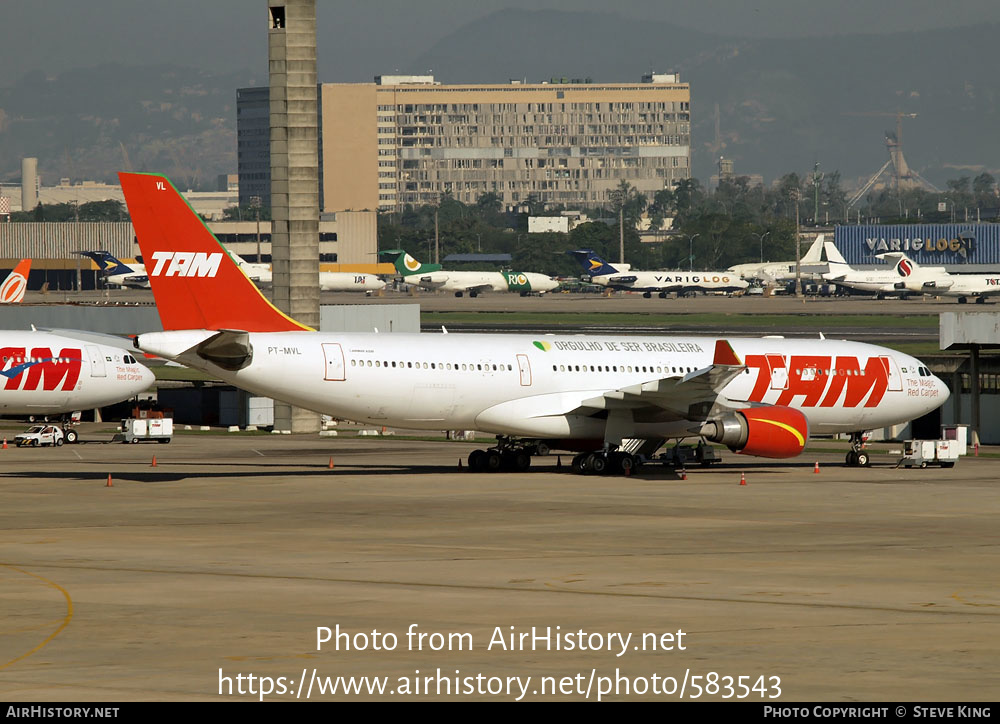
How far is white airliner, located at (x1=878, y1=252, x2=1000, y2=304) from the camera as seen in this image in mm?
146250

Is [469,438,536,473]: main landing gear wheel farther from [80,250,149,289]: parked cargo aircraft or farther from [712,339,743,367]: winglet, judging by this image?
[80,250,149,289]: parked cargo aircraft

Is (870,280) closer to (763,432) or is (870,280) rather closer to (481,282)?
(481,282)

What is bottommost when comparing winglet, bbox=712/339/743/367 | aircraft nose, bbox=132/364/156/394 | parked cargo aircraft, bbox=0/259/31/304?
aircraft nose, bbox=132/364/156/394

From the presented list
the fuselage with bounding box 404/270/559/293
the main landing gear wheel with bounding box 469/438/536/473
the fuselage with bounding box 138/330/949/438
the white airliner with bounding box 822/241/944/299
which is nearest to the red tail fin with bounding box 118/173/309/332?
the fuselage with bounding box 138/330/949/438

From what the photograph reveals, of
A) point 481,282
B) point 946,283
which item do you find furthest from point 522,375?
point 481,282

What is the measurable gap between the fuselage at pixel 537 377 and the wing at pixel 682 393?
33cm

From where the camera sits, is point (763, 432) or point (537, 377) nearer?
point (763, 432)

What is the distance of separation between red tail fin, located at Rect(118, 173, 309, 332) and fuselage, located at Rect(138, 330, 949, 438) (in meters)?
1.03

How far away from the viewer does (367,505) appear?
110 ft

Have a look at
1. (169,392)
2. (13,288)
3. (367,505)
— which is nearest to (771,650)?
(367,505)

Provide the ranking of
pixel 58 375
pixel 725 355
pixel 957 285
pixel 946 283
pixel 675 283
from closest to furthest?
pixel 725 355
pixel 58 375
pixel 957 285
pixel 946 283
pixel 675 283

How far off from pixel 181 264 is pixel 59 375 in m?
19.9

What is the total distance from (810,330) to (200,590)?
9205 centimetres

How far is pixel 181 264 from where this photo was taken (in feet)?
125
